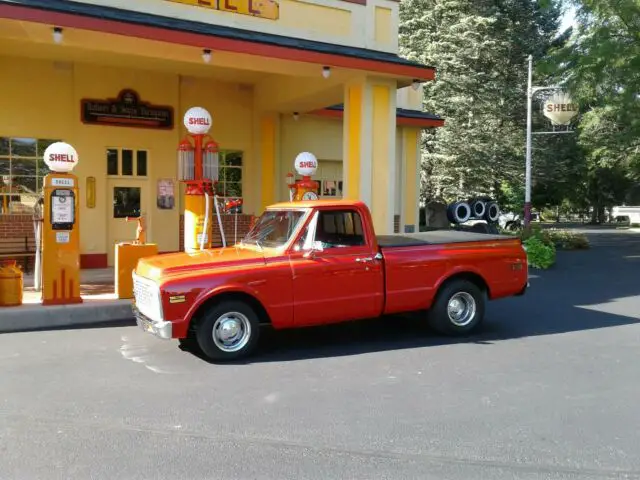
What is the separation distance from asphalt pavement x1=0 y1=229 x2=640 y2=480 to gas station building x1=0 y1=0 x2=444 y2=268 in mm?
4594

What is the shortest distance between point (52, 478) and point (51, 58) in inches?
433

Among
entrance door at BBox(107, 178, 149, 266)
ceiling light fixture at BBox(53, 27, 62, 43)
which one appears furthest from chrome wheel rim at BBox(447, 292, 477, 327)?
entrance door at BBox(107, 178, 149, 266)

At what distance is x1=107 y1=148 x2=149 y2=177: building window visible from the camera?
1336 cm

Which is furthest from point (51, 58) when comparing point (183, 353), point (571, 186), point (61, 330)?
point (571, 186)

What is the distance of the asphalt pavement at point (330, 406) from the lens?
388 cm

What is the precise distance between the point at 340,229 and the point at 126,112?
8.18 metres

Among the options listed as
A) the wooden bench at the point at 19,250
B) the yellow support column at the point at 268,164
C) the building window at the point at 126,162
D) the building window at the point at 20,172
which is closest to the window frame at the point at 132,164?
the building window at the point at 126,162

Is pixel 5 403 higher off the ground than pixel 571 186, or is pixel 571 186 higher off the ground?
pixel 571 186

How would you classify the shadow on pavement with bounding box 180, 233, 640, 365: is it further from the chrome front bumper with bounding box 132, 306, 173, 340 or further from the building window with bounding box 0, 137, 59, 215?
the building window with bounding box 0, 137, 59, 215

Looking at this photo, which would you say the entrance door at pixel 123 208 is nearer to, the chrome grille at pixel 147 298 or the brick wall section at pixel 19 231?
the brick wall section at pixel 19 231

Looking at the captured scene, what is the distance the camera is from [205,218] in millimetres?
9320

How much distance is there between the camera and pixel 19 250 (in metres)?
12.4

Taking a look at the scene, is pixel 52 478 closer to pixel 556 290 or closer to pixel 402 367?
pixel 402 367

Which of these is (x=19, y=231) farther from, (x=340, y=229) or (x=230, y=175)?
(x=340, y=229)
